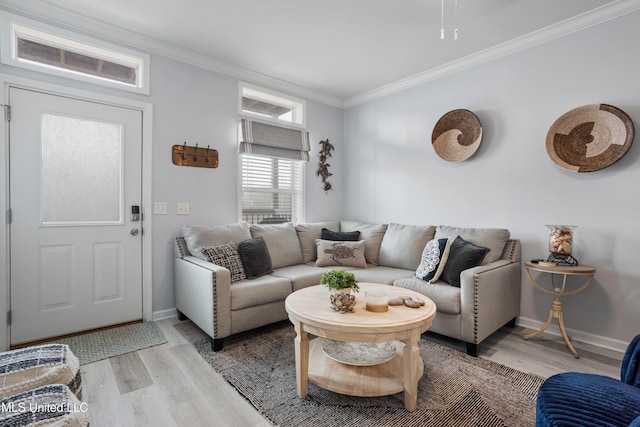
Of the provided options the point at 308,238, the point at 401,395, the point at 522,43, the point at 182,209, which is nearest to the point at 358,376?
the point at 401,395

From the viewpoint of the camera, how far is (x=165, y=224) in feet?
10.3

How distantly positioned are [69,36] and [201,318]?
265 centimetres

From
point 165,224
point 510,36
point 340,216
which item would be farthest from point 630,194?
point 165,224

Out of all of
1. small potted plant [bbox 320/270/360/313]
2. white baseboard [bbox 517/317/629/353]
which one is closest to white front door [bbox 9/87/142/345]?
small potted plant [bbox 320/270/360/313]

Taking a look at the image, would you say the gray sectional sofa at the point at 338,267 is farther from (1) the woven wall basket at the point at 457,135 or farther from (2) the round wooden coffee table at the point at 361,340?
(1) the woven wall basket at the point at 457,135

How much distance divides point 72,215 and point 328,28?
9.22ft

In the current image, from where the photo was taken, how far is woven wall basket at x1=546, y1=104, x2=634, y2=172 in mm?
2404

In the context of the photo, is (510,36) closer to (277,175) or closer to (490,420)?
(277,175)

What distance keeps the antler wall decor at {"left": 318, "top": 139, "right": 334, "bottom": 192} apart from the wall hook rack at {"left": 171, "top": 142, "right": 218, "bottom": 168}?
1.57 metres

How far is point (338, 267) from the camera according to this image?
344 cm

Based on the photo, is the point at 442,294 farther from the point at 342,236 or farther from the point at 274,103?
the point at 274,103

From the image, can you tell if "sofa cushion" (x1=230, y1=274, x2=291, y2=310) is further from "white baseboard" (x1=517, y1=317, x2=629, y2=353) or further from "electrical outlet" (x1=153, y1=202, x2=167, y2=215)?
"white baseboard" (x1=517, y1=317, x2=629, y2=353)

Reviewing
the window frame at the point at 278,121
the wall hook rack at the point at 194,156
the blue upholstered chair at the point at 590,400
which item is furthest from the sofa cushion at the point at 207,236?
the blue upholstered chair at the point at 590,400

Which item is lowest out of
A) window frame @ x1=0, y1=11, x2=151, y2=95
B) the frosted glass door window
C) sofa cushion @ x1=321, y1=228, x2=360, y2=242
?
sofa cushion @ x1=321, y1=228, x2=360, y2=242
